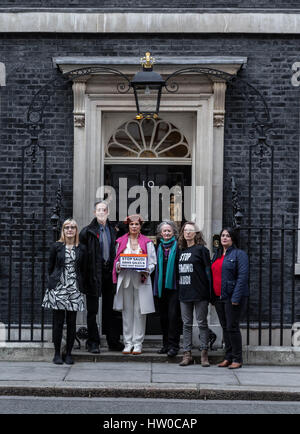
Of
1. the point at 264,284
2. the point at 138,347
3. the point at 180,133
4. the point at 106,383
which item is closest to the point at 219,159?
the point at 180,133

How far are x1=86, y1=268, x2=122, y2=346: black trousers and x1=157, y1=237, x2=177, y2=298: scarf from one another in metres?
0.66

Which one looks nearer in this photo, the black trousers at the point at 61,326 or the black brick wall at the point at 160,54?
the black trousers at the point at 61,326

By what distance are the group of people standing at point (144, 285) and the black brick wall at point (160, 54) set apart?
1303 mm

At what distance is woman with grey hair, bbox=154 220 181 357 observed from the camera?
968 centimetres

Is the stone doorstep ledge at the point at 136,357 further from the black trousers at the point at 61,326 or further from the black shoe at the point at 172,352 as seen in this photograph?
the black trousers at the point at 61,326

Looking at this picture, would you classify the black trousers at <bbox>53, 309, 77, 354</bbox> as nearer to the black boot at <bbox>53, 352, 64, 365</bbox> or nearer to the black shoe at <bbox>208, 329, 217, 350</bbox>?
the black boot at <bbox>53, 352, 64, 365</bbox>

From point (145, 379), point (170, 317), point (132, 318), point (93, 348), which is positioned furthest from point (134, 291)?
point (145, 379)

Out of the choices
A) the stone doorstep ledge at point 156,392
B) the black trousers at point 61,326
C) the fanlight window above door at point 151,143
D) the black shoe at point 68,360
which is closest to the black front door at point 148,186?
the fanlight window above door at point 151,143

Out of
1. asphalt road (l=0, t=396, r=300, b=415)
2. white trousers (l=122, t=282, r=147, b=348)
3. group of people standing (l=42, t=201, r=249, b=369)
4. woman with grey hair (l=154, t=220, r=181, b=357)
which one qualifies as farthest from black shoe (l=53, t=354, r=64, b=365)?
asphalt road (l=0, t=396, r=300, b=415)

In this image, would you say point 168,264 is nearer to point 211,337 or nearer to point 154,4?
point 211,337

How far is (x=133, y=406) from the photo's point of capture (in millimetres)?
7621

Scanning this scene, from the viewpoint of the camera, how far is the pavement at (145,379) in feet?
26.6

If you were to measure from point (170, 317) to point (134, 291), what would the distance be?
1.86 ft

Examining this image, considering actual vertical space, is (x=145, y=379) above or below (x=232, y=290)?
below
